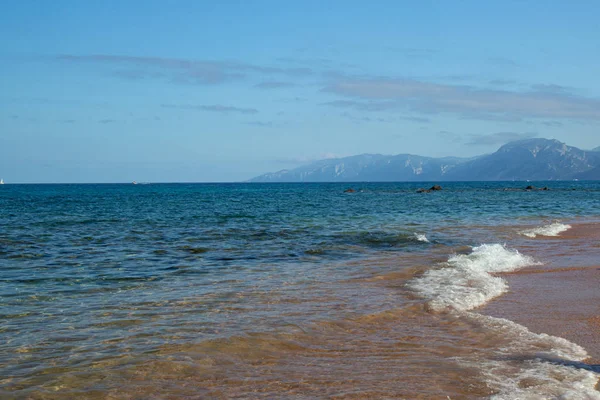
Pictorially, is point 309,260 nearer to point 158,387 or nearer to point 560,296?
point 560,296

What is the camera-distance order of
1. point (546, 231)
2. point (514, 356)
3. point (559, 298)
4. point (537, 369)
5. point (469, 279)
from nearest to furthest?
point (537, 369) < point (514, 356) < point (559, 298) < point (469, 279) < point (546, 231)

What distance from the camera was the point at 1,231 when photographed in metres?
24.5

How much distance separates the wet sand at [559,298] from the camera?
27.6 ft

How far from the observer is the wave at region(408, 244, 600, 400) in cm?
599

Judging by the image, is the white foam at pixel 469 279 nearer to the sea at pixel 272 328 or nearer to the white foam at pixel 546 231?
the sea at pixel 272 328

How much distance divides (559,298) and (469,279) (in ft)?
7.79

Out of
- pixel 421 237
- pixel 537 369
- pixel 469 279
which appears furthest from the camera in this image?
pixel 421 237

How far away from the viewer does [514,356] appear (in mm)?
7141

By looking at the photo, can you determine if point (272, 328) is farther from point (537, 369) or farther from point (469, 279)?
point (469, 279)

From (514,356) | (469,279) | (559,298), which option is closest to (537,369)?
(514,356)

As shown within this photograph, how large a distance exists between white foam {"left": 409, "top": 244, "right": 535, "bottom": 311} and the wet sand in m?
0.37

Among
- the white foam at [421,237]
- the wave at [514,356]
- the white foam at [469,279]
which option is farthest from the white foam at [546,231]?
the wave at [514,356]

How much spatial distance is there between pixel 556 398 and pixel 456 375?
1095 mm

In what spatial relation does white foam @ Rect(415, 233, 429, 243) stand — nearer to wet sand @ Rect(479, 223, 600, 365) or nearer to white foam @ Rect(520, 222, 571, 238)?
wet sand @ Rect(479, 223, 600, 365)
